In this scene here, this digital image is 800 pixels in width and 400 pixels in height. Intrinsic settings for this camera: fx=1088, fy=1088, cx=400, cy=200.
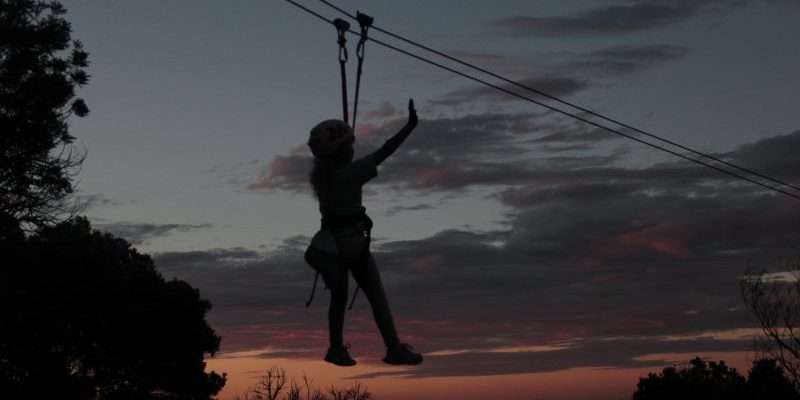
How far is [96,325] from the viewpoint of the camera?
3966cm

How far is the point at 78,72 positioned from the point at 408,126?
1100 inches

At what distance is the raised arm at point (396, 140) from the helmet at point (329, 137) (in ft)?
1.05

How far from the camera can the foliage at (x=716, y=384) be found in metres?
51.0

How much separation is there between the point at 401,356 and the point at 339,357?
482mm

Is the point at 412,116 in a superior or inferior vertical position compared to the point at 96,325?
inferior

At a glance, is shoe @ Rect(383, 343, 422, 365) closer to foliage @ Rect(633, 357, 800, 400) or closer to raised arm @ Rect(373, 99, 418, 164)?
raised arm @ Rect(373, 99, 418, 164)

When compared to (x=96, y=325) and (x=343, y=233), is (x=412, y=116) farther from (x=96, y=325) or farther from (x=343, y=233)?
(x=96, y=325)

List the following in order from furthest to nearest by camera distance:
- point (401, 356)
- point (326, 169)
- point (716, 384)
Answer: point (716, 384) < point (401, 356) < point (326, 169)

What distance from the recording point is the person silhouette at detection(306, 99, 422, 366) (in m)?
8.30

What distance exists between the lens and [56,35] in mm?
33781

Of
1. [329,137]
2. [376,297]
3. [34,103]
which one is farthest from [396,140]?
[34,103]

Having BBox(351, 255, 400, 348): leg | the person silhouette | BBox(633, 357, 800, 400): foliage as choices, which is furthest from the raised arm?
BBox(633, 357, 800, 400): foliage

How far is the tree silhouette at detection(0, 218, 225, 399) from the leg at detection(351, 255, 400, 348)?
95.8ft

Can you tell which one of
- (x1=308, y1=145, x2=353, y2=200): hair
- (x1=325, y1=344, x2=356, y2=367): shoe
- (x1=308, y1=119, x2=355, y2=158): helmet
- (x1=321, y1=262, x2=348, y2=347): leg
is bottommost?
(x1=325, y1=344, x2=356, y2=367): shoe
